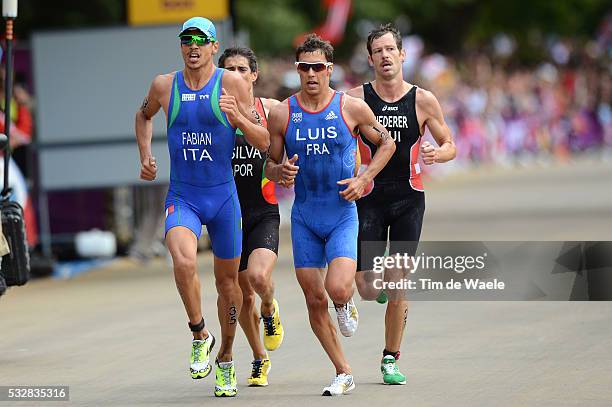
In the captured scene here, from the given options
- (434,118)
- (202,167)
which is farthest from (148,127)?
(434,118)

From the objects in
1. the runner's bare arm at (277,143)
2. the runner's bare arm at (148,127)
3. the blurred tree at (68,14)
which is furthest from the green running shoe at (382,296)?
the blurred tree at (68,14)

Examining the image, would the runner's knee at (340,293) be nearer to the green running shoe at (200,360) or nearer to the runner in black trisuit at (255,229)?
the runner in black trisuit at (255,229)

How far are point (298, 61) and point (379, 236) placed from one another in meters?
1.42

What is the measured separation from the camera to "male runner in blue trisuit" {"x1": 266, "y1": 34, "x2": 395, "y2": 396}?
1030 centimetres

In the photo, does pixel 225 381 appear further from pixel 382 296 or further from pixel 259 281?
pixel 382 296

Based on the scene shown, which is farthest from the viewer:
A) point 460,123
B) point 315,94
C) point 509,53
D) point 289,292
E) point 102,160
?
point 509,53

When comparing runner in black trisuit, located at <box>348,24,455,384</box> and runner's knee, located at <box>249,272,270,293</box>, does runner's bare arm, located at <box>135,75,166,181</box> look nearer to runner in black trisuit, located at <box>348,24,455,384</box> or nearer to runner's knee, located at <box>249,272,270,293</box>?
runner's knee, located at <box>249,272,270,293</box>

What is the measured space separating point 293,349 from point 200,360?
2255 mm

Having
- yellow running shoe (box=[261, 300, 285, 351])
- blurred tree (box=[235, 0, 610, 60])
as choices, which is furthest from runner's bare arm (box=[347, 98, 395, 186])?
blurred tree (box=[235, 0, 610, 60])

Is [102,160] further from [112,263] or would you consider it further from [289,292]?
[289,292]

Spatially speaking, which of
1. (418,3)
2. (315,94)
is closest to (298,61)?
(315,94)

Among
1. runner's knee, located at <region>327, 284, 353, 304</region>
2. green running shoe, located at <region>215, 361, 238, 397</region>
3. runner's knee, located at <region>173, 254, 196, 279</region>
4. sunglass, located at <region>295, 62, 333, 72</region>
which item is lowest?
green running shoe, located at <region>215, 361, 238, 397</region>

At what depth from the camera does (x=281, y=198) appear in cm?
2848

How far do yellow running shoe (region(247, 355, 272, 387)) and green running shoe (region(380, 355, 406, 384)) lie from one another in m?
0.78
